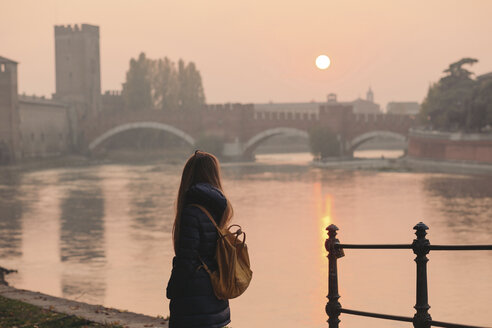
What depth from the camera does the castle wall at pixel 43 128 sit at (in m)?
47.9

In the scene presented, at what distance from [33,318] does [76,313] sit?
34 centimetres

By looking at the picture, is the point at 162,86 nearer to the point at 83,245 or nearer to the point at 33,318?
the point at 83,245

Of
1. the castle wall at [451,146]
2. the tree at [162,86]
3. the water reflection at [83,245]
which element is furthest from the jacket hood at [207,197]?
the tree at [162,86]

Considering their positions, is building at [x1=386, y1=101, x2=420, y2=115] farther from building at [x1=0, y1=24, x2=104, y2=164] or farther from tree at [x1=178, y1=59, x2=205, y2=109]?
building at [x1=0, y1=24, x2=104, y2=164]

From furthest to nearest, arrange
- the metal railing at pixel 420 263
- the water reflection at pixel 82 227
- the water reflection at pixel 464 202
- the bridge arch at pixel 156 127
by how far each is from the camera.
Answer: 1. the bridge arch at pixel 156 127
2. the water reflection at pixel 464 202
3. the water reflection at pixel 82 227
4. the metal railing at pixel 420 263

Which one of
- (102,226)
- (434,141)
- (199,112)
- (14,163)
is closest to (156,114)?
(199,112)

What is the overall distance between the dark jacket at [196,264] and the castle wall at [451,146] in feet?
120

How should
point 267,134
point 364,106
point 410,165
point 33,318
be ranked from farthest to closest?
point 364,106
point 267,134
point 410,165
point 33,318

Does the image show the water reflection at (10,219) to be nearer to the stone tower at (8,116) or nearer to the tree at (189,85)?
the stone tower at (8,116)

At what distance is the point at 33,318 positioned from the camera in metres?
5.86

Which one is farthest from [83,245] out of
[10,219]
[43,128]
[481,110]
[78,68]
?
[78,68]

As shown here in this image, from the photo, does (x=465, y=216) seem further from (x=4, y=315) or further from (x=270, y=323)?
(x=4, y=315)

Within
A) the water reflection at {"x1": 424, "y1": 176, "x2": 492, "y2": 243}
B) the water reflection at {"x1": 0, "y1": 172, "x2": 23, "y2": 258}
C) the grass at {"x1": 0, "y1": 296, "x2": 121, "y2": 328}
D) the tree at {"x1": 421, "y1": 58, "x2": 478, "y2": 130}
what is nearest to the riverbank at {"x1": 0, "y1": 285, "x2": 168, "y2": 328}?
the grass at {"x1": 0, "y1": 296, "x2": 121, "y2": 328}

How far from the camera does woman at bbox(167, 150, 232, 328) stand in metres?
3.36
